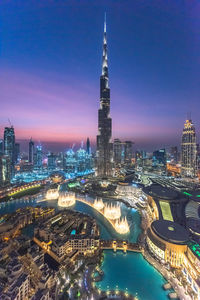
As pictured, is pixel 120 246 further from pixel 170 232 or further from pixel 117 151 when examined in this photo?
pixel 117 151

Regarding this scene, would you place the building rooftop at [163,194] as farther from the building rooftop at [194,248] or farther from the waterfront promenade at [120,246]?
the waterfront promenade at [120,246]

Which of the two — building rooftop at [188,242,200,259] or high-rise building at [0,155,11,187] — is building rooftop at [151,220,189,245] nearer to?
building rooftop at [188,242,200,259]

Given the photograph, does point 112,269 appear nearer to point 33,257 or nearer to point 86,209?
point 33,257

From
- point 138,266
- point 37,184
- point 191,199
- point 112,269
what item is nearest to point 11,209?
point 37,184

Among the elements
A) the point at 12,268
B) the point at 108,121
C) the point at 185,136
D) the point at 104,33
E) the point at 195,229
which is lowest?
the point at 195,229

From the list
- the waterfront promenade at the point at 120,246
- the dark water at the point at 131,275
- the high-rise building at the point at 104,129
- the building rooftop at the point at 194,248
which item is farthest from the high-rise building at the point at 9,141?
the building rooftop at the point at 194,248

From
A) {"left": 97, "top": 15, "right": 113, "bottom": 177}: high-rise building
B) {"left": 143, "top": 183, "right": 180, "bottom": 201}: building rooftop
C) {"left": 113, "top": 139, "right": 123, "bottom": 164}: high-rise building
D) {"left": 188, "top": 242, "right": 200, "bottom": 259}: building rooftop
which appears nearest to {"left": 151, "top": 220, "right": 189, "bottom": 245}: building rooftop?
{"left": 188, "top": 242, "right": 200, "bottom": 259}: building rooftop

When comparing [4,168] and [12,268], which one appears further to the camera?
[4,168]
